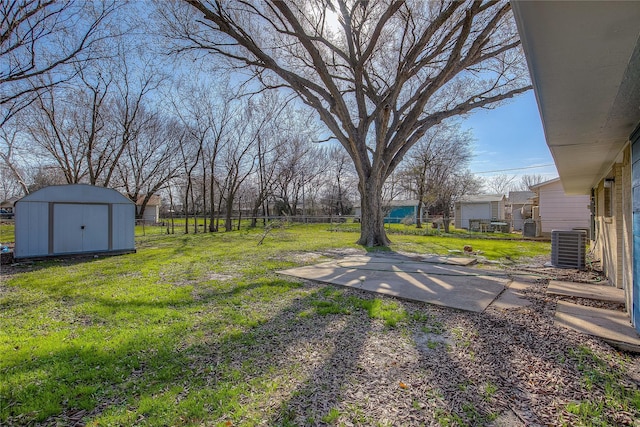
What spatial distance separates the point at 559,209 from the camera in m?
13.6

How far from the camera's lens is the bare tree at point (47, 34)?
680cm

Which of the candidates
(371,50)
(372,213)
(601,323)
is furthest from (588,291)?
(371,50)

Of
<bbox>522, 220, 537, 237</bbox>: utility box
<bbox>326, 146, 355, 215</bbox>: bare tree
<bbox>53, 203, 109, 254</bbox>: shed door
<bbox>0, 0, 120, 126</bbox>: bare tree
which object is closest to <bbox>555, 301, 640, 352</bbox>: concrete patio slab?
<bbox>53, 203, 109, 254</bbox>: shed door

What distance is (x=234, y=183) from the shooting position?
19.2m

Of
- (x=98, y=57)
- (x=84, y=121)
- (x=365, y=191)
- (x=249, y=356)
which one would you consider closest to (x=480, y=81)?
(x=365, y=191)

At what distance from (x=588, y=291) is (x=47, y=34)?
12.9 metres

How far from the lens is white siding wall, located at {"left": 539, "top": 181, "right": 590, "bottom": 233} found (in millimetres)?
13312

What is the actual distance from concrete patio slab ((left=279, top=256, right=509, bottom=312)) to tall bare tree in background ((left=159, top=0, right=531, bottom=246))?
12.3 feet

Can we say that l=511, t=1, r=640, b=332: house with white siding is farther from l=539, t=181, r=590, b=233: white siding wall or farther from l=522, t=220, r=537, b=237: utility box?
l=522, t=220, r=537, b=237: utility box

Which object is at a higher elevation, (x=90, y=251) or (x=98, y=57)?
(x=98, y=57)

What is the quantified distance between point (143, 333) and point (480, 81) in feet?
39.5

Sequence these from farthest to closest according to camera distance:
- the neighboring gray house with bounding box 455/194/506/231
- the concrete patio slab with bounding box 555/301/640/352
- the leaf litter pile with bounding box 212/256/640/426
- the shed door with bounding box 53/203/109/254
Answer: the neighboring gray house with bounding box 455/194/506/231 → the shed door with bounding box 53/203/109/254 → the concrete patio slab with bounding box 555/301/640/352 → the leaf litter pile with bounding box 212/256/640/426

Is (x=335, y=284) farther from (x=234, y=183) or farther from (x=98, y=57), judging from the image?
(x=234, y=183)

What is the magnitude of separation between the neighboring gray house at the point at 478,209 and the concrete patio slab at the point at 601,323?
21.3 metres
